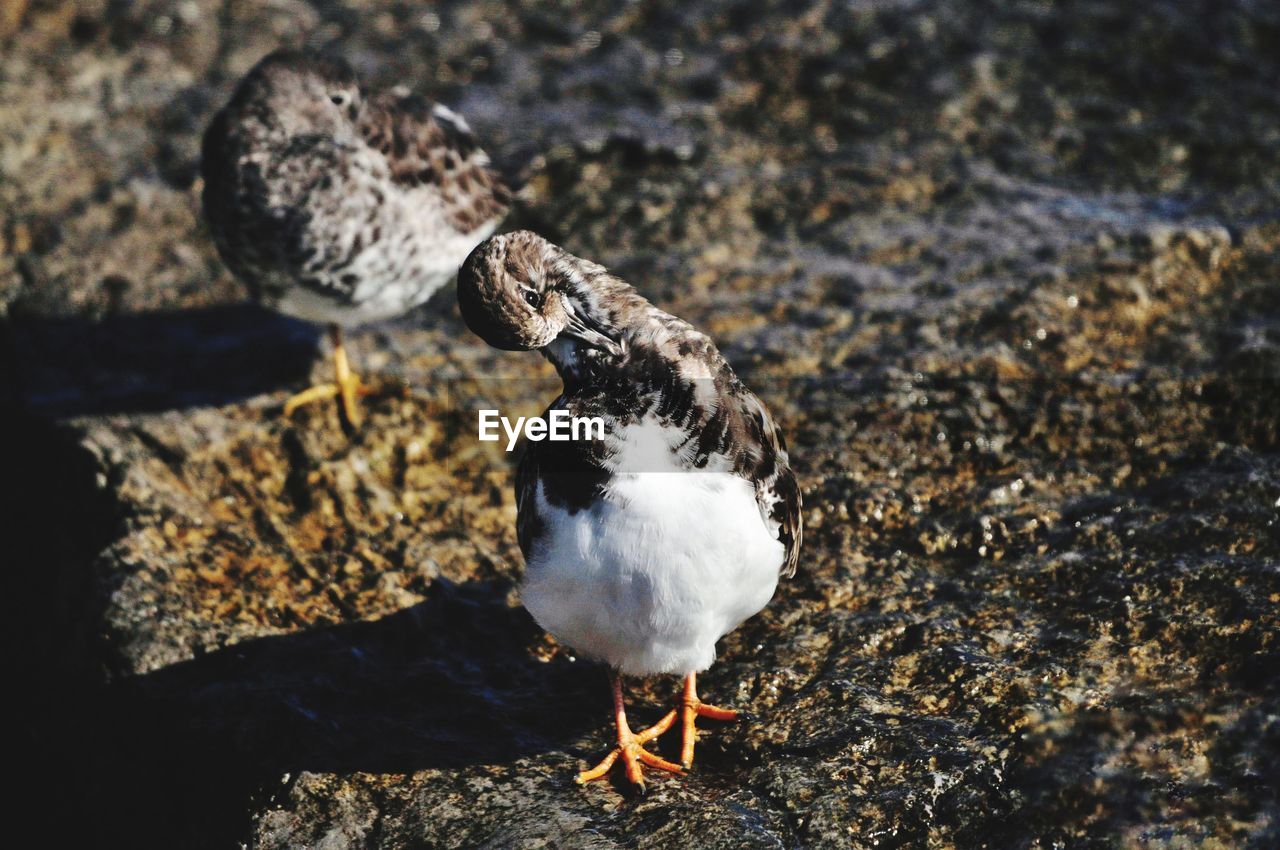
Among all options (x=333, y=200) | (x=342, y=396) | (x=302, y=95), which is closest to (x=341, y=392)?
(x=342, y=396)

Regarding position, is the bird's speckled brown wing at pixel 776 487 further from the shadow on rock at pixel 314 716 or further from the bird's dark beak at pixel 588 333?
the shadow on rock at pixel 314 716

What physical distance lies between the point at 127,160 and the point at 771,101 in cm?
455

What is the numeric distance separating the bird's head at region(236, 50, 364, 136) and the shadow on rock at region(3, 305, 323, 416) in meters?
1.34

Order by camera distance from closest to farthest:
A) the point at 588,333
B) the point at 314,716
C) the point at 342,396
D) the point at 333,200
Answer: the point at 588,333 < the point at 314,716 < the point at 333,200 < the point at 342,396

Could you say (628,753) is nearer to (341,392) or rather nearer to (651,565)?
(651,565)

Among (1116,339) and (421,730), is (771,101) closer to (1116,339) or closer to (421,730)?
(1116,339)

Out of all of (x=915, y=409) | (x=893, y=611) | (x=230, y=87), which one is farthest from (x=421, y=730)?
(x=230, y=87)

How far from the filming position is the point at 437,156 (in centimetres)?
786

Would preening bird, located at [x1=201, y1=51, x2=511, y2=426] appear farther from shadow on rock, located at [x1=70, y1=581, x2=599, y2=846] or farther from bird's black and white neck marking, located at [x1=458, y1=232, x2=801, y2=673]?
bird's black and white neck marking, located at [x1=458, y1=232, x2=801, y2=673]

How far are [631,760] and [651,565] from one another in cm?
86

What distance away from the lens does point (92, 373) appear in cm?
773

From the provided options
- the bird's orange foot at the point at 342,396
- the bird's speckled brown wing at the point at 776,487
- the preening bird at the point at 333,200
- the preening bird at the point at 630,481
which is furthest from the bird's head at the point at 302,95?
the bird's speckled brown wing at the point at 776,487

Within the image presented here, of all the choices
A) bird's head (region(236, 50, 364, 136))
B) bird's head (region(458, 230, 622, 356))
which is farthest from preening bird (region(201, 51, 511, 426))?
bird's head (region(458, 230, 622, 356))

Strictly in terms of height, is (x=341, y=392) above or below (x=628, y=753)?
below
